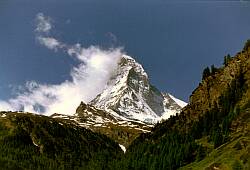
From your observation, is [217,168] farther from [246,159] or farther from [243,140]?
[243,140]

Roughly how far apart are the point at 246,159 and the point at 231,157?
414 inches

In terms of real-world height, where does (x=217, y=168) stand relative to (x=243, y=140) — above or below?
below

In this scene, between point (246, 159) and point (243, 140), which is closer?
point (246, 159)

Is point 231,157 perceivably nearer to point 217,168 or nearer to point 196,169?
point 217,168

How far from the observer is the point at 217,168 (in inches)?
7028

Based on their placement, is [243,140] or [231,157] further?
[243,140]

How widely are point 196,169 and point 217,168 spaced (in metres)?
21.1

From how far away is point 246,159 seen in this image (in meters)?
173

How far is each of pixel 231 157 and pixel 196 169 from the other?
67.8 ft

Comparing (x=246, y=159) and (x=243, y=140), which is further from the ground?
(x=243, y=140)

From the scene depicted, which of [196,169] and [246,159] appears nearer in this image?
[246,159]

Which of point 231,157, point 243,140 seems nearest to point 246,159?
point 231,157

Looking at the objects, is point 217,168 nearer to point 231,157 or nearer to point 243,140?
point 231,157

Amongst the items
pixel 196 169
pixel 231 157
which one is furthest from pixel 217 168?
pixel 196 169
